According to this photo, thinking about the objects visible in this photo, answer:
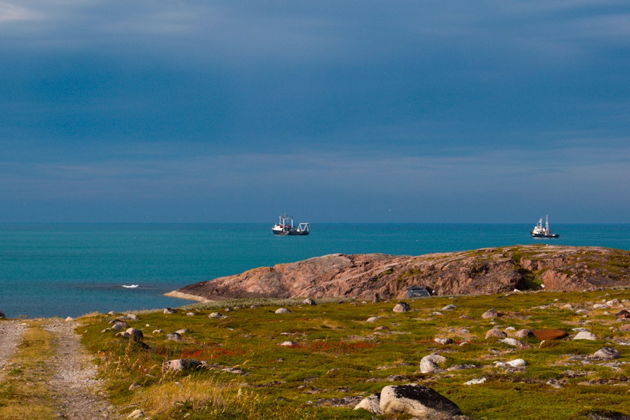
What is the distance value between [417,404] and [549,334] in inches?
860

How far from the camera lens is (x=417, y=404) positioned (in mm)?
18359

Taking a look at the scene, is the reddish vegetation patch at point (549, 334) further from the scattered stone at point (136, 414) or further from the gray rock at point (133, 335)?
the gray rock at point (133, 335)

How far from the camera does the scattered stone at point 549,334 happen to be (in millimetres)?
36625

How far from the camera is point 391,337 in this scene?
42500 mm

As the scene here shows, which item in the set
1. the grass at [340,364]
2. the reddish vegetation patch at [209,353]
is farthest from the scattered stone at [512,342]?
the reddish vegetation patch at [209,353]

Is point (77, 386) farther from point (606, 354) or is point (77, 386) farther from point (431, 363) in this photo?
point (606, 354)

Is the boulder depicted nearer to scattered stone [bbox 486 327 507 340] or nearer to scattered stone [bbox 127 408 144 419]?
scattered stone [bbox 127 408 144 419]

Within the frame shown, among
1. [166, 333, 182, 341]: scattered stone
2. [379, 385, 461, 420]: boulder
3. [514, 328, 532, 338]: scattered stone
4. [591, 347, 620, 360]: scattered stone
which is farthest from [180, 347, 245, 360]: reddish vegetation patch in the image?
[591, 347, 620, 360]: scattered stone

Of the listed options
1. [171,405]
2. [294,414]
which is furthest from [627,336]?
[171,405]

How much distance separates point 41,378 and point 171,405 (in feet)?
35.7

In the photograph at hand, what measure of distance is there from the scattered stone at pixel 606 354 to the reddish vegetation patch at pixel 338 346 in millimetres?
13313

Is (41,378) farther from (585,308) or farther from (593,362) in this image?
(585,308)

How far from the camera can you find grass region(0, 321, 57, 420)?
2112 cm

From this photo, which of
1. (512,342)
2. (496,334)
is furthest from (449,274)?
(512,342)
